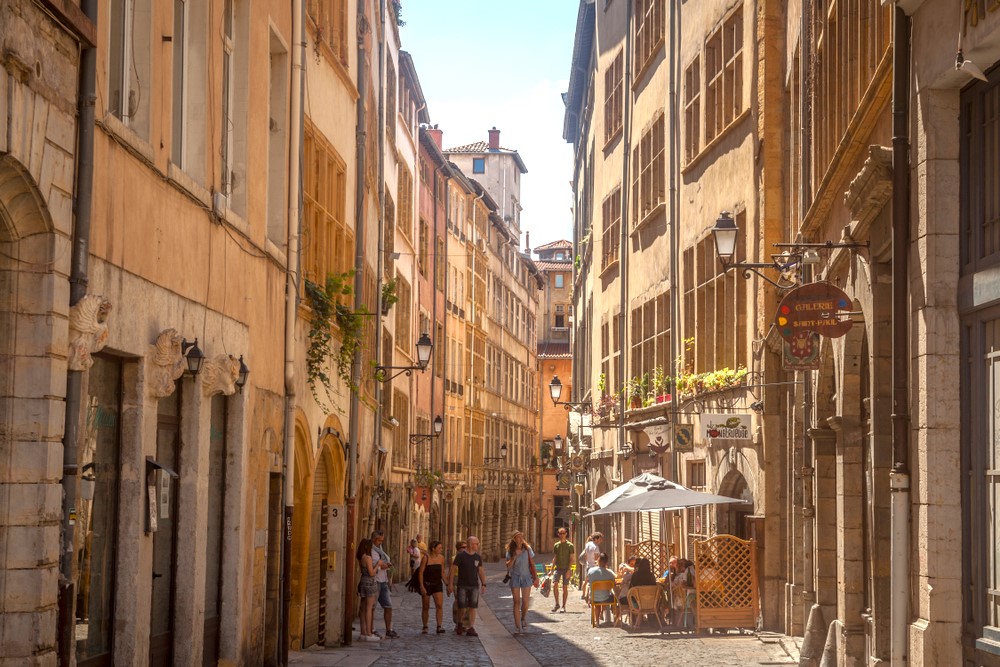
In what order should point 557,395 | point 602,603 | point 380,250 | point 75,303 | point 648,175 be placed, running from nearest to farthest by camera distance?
point 75,303, point 602,603, point 380,250, point 648,175, point 557,395

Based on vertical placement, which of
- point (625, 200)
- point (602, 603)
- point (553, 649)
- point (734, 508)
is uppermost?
point (625, 200)

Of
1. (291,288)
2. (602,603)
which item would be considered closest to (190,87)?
(291,288)

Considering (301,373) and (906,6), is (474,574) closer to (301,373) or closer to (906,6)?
(301,373)

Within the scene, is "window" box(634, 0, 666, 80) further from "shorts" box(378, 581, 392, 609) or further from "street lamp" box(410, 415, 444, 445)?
Result: "street lamp" box(410, 415, 444, 445)

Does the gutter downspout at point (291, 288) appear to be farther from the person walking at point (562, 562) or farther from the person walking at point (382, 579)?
the person walking at point (562, 562)

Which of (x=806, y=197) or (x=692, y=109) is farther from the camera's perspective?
(x=692, y=109)

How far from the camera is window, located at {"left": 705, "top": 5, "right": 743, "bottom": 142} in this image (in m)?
21.0

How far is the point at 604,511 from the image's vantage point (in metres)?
21.2

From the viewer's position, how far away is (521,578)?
2275 cm

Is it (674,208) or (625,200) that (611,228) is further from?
(674,208)

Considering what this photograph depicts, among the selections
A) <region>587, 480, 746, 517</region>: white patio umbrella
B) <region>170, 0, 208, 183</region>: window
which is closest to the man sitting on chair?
<region>587, 480, 746, 517</region>: white patio umbrella

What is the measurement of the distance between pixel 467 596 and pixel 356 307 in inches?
183

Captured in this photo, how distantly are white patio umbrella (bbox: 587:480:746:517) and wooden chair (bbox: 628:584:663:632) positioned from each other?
124 centimetres

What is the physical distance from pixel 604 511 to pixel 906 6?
42.6ft
